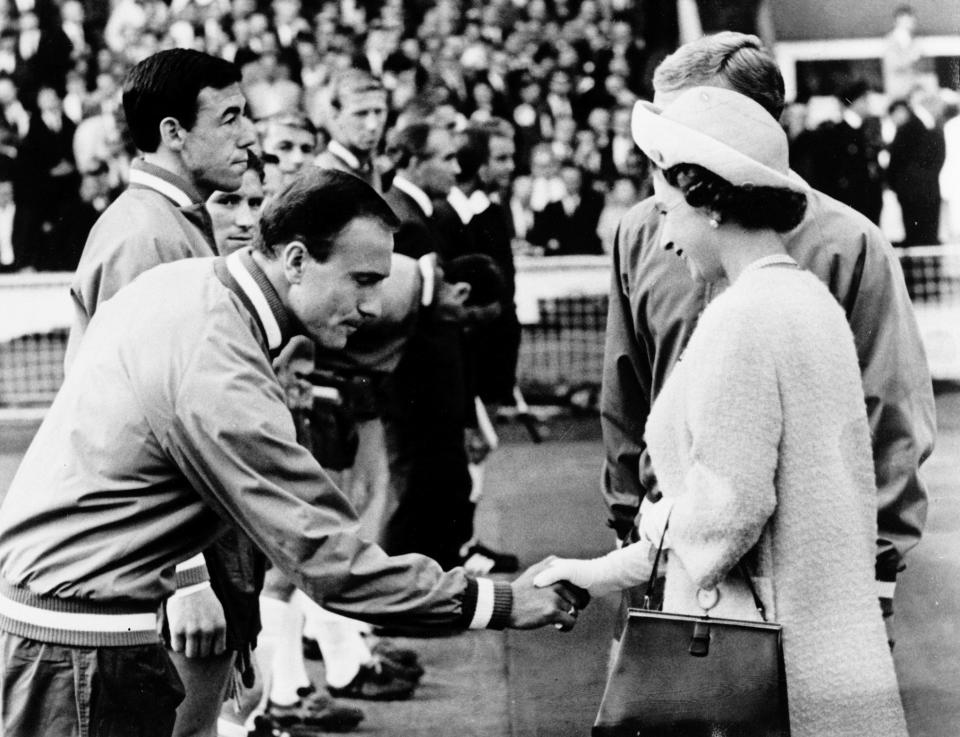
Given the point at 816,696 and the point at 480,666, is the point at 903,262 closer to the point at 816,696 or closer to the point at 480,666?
the point at 480,666

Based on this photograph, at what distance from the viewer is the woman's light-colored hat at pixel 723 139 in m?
2.22

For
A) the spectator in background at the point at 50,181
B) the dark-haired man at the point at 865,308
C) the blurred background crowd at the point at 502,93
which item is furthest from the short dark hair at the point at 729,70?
the spectator in background at the point at 50,181

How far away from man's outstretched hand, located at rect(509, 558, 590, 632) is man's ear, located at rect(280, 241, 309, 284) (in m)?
0.71

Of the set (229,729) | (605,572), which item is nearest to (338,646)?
(229,729)

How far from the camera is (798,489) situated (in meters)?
2.11

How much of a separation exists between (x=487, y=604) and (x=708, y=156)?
2.97 ft

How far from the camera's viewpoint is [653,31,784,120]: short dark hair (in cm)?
283

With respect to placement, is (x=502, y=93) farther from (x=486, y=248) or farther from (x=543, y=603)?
(x=543, y=603)

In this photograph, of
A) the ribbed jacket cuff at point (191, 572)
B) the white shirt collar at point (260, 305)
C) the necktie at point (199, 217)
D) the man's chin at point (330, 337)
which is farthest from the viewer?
the necktie at point (199, 217)

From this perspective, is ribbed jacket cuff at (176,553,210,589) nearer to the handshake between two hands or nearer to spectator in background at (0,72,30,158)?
the handshake between two hands

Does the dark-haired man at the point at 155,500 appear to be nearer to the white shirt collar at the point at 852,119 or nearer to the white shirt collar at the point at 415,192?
the white shirt collar at the point at 415,192

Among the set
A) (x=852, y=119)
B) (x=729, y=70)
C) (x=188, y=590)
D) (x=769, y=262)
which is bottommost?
(x=188, y=590)

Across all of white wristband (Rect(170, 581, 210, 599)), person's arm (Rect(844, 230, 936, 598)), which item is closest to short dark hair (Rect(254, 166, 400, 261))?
white wristband (Rect(170, 581, 210, 599))

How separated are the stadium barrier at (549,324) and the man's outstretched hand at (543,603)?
206cm
